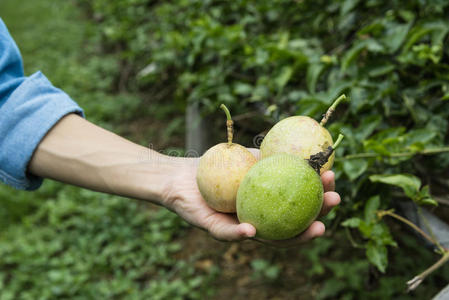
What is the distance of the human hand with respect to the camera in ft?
4.14

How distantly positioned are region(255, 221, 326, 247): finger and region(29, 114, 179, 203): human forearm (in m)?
0.51

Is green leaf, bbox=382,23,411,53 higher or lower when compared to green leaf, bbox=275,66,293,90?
higher

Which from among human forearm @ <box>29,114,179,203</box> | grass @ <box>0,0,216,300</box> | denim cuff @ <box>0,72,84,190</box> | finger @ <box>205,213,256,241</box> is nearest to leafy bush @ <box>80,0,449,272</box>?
finger @ <box>205,213,256,241</box>

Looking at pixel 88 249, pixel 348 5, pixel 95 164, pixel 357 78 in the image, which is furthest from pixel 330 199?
pixel 88 249

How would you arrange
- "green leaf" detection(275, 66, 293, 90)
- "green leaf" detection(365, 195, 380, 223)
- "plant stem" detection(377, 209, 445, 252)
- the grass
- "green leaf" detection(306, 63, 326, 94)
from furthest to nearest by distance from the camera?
the grass < "green leaf" detection(275, 66, 293, 90) < "green leaf" detection(306, 63, 326, 94) < "green leaf" detection(365, 195, 380, 223) < "plant stem" detection(377, 209, 445, 252)

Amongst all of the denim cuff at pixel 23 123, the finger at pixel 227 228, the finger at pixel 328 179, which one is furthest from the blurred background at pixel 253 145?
the denim cuff at pixel 23 123

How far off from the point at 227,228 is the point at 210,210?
0.18m

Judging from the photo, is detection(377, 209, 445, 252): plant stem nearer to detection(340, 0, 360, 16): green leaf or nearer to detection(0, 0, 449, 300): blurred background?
detection(0, 0, 449, 300): blurred background

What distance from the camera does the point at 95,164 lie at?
160 cm

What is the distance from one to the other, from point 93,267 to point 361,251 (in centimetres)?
191

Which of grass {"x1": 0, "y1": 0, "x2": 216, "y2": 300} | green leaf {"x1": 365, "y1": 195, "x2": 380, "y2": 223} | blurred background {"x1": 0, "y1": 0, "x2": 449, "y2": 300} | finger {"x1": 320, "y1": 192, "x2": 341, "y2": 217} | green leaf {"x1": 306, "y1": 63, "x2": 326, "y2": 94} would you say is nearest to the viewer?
finger {"x1": 320, "y1": 192, "x2": 341, "y2": 217}

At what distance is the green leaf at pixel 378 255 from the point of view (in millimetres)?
1451

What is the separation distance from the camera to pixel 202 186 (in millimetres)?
1380

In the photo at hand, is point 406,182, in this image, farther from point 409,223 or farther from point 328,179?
point 328,179
